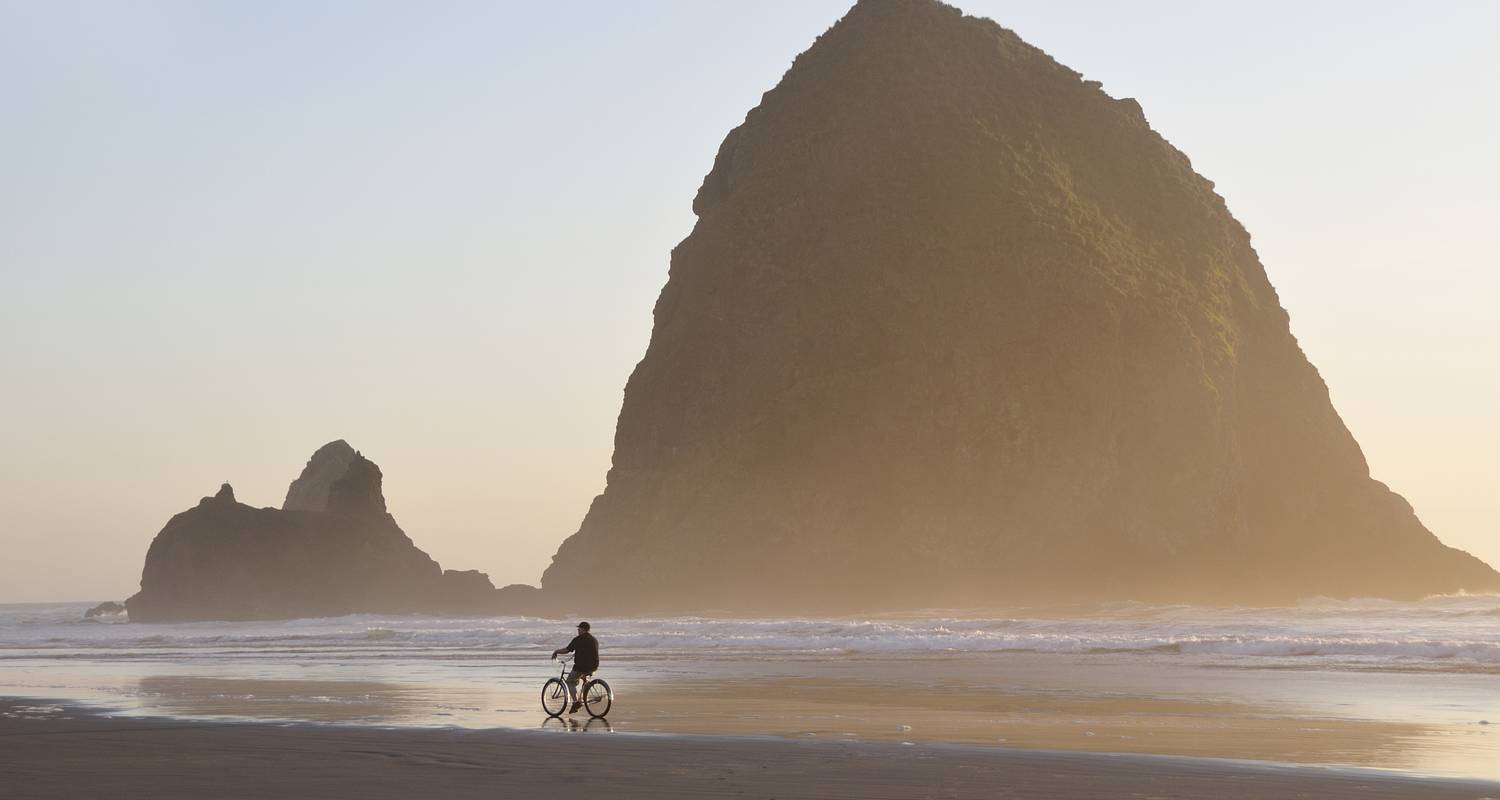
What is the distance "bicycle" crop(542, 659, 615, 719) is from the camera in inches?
859

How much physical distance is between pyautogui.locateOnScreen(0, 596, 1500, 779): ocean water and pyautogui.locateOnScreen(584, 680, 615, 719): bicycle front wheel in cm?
42

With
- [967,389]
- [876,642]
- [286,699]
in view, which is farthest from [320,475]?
[286,699]

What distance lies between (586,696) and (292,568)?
86731mm

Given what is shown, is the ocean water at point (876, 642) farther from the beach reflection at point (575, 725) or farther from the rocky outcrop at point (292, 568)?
the rocky outcrop at point (292, 568)

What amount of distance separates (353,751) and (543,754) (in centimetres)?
216

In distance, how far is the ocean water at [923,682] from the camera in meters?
18.9

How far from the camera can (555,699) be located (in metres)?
23.0

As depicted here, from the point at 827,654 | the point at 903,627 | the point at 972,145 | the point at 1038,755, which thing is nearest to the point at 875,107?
the point at 972,145

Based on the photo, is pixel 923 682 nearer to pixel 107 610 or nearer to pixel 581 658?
pixel 581 658

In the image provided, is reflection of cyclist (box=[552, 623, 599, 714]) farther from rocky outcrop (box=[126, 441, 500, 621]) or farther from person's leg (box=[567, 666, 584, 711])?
rocky outcrop (box=[126, 441, 500, 621])

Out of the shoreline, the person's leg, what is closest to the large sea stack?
the person's leg

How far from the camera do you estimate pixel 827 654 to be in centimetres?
3941

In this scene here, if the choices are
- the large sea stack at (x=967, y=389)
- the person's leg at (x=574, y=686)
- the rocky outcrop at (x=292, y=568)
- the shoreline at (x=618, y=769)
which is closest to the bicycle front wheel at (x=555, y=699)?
the person's leg at (x=574, y=686)

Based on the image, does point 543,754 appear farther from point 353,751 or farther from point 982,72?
point 982,72
